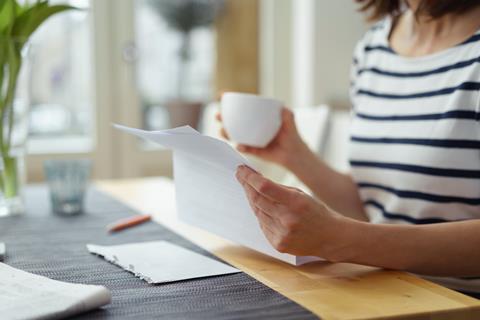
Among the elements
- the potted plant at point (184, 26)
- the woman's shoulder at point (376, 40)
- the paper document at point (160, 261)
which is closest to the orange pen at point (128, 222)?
the paper document at point (160, 261)

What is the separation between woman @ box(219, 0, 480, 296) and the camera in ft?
2.69

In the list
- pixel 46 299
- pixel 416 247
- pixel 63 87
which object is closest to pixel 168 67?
pixel 63 87

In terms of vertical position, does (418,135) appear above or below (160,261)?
above

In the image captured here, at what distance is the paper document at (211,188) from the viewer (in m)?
0.83

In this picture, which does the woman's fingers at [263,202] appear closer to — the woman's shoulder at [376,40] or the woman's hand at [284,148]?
the woman's hand at [284,148]

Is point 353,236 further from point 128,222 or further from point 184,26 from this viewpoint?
point 184,26

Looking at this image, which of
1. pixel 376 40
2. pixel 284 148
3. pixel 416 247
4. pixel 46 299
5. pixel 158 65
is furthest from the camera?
pixel 158 65

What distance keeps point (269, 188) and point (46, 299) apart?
26 cm

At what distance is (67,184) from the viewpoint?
50.8 inches

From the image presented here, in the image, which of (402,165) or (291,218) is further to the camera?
(402,165)

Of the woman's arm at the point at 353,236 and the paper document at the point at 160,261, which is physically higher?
the woman's arm at the point at 353,236

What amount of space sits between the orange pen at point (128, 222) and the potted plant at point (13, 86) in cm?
24

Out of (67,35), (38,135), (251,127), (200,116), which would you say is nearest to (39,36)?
(67,35)

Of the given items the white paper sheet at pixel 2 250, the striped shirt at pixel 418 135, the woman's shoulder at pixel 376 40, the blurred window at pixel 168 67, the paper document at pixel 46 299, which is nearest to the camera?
the paper document at pixel 46 299
